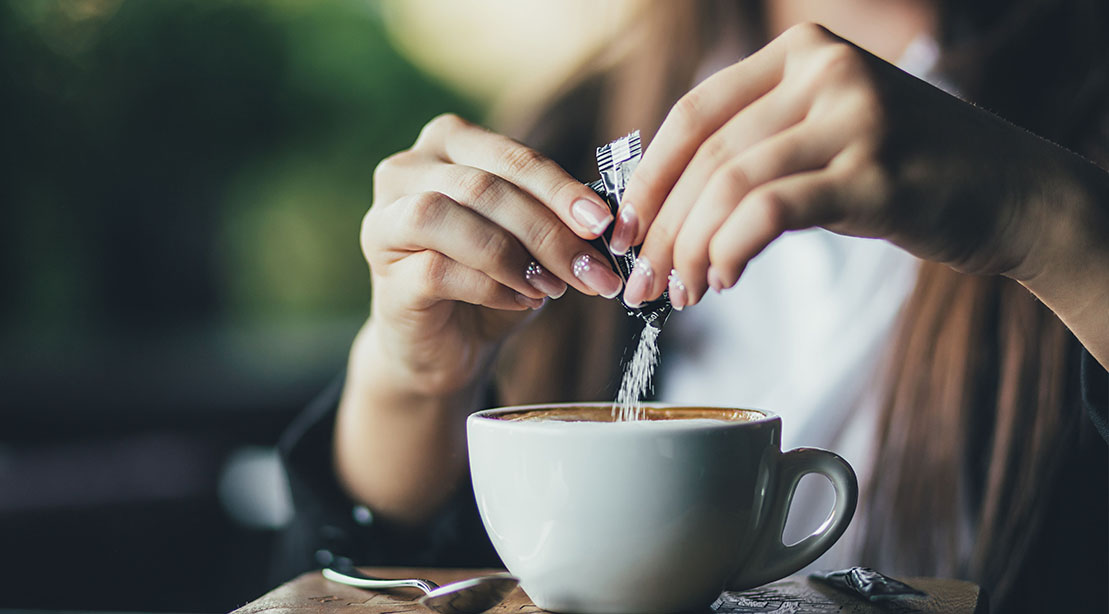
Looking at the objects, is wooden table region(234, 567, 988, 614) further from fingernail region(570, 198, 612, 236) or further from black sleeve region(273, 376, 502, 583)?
black sleeve region(273, 376, 502, 583)

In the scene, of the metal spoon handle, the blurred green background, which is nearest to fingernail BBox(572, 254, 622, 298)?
the metal spoon handle

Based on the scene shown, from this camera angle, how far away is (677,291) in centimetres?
51

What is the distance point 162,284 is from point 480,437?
2.44m

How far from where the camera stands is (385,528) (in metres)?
0.95

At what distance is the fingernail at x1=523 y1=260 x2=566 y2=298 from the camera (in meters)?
0.61

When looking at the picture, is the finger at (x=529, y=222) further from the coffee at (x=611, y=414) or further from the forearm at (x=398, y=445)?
the forearm at (x=398, y=445)

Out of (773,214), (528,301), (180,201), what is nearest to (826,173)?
(773,214)

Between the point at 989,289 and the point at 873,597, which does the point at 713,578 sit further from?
the point at 989,289

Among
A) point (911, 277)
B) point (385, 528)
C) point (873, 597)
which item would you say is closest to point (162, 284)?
point (385, 528)

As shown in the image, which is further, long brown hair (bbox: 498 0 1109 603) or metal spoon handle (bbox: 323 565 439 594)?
long brown hair (bbox: 498 0 1109 603)

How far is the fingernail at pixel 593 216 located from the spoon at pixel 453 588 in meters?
0.22

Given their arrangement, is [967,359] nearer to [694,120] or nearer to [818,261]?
[818,261]

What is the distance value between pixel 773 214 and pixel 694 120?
93mm

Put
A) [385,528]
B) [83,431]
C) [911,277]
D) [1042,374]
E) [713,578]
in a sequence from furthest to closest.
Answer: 1. [83,431]
2. [911,277]
3. [1042,374]
4. [385,528]
5. [713,578]
